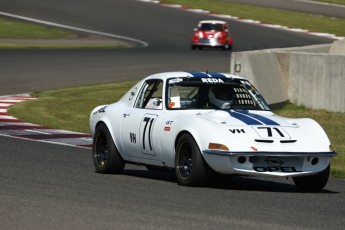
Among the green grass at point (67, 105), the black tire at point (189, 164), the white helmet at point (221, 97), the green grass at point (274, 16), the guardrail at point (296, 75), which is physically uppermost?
the white helmet at point (221, 97)

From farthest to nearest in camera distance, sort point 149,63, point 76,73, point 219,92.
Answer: point 149,63, point 76,73, point 219,92

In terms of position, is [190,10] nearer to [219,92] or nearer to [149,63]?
[149,63]

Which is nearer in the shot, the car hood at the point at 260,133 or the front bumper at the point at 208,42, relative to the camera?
the car hood at the point at 260,133

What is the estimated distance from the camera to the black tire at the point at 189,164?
35.4 feet

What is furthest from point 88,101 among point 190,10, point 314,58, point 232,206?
point 190,10

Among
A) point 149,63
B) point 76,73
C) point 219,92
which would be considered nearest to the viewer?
point 219,92

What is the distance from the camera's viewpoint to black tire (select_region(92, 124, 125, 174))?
12.3 metres

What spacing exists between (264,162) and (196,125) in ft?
2.62

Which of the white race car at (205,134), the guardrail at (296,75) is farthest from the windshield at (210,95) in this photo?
the guardrail at (296,75)

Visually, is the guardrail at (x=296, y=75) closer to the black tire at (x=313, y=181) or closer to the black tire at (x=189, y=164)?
the black tire at (x=313, y=181)

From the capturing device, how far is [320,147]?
10922 millimetres

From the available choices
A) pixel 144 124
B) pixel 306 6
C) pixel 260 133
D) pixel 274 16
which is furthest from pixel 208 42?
pixel 260 133

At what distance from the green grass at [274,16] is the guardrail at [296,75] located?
3014 centimetres

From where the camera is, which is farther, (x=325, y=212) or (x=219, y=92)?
(x=219, y=92)
